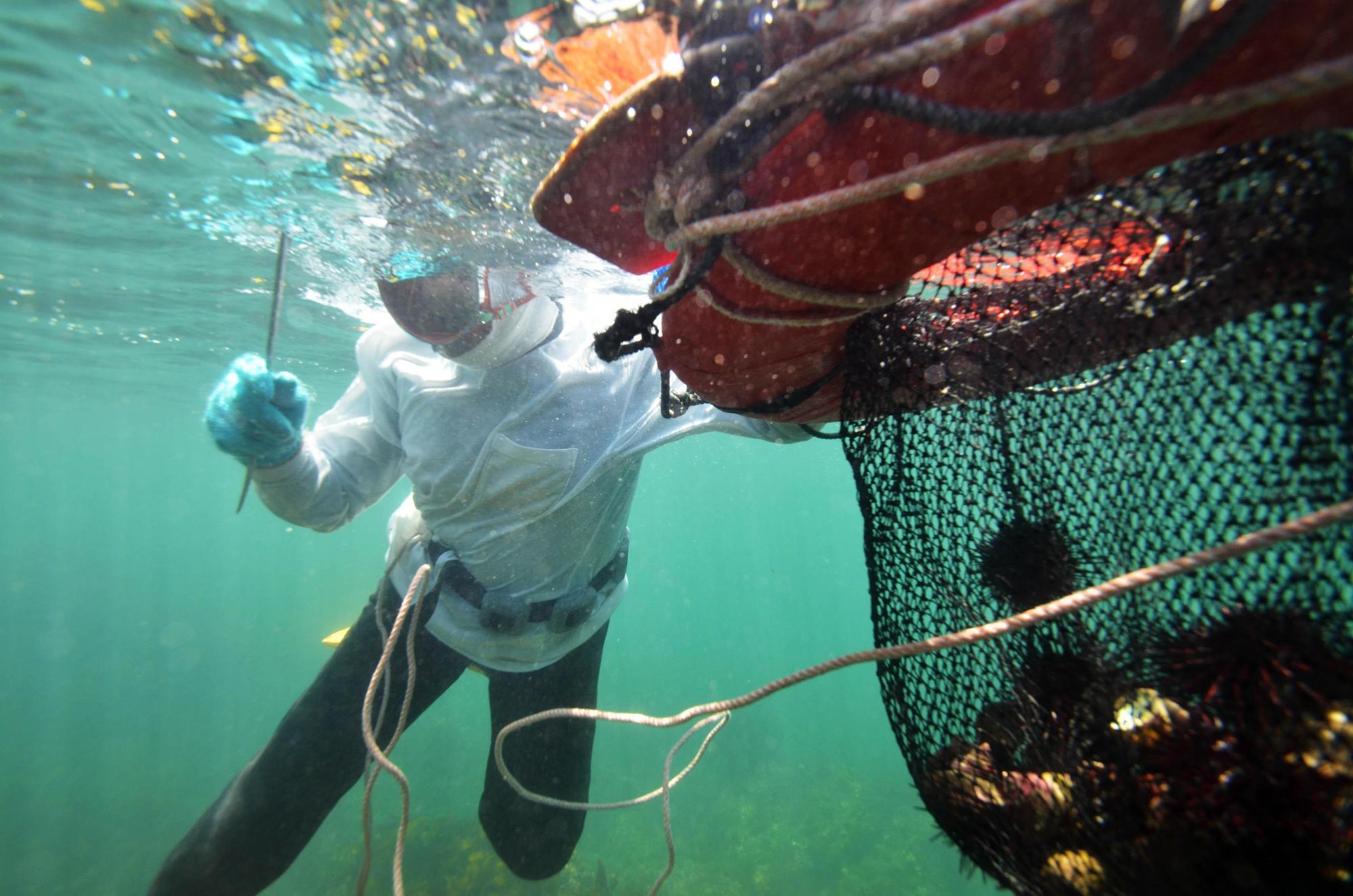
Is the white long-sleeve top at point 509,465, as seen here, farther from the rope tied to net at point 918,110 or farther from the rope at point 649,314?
the rope tied to net at point 918,110

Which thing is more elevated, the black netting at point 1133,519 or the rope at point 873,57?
the rope at point 873,57

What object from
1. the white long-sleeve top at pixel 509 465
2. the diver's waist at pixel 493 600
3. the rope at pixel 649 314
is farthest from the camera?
the diver's waist at pixel 493 600

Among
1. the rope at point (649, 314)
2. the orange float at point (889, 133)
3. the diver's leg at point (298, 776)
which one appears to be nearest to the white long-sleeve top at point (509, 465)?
the diver's leg at point (298, 776)

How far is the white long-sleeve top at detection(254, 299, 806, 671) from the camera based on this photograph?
333 centimetres

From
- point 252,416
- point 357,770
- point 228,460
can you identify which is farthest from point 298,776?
point 228,460

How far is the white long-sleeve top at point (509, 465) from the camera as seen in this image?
3.33m

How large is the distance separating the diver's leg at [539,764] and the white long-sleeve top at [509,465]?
10.4 inches

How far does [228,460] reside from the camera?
44.7 m

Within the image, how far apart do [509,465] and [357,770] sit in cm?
236

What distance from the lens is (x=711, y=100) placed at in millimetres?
1117

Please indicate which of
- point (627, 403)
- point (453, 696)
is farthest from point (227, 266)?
point (453, 696)

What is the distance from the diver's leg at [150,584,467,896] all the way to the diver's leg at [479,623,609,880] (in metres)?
0.50

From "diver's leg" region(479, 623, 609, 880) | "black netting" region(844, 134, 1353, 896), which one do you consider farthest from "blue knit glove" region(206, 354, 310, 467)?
"black netting" region(844, 134, 1353, 896)

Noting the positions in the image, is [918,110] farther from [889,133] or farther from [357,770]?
[357,770]
